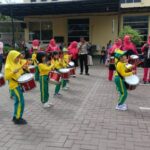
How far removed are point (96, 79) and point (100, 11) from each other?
36.8ft

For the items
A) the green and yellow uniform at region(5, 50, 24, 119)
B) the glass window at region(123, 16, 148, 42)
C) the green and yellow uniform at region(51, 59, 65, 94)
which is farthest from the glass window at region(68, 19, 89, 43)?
the green and yellow uniform at region(5, 50, 24, 119)

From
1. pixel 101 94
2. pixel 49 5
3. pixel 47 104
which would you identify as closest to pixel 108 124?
pixel 47 104

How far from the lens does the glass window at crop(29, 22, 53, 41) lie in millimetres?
24938

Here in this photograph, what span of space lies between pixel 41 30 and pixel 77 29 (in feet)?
10.3

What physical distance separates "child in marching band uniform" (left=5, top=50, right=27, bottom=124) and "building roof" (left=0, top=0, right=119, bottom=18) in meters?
13.8

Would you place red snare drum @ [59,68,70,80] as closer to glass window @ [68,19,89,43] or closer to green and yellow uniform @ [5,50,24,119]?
green and yellow uniform @ [5,50,24,119]

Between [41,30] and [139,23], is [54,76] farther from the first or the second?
[41,30]

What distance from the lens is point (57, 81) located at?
769 cm

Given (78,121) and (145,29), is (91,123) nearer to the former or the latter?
(78,121)

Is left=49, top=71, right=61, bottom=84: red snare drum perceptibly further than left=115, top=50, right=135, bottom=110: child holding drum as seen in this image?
Yes

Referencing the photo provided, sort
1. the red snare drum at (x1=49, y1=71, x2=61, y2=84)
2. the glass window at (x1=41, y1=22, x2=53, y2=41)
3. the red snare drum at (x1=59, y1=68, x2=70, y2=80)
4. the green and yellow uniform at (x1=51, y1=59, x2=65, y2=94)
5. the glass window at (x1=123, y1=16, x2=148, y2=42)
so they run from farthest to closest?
the glass window at (x1=41, y1=22, x2=53, y2=41), the glass window at (x1=123, y1=16, x2=148, y2=42), the green and yellow uniform at (x1=51, y1=59, x2=65, y2=94), the red snare drum at (x1=59, y1=68, x2=70, y2=80), the red snare drum at (x1=49, y1=71, x2=61, y2=84)

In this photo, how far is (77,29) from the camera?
24.1 metres

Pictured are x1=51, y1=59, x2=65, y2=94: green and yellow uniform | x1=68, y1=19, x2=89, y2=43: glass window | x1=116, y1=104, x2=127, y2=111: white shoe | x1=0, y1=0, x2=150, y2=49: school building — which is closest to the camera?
x1=116, y1=104, x2=127, y2=111: white shoe

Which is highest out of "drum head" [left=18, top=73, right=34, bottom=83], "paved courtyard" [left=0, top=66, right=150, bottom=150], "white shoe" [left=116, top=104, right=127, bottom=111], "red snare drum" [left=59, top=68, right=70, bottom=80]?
"drum head" [left=18, top=73, right=34, bottom=83]
